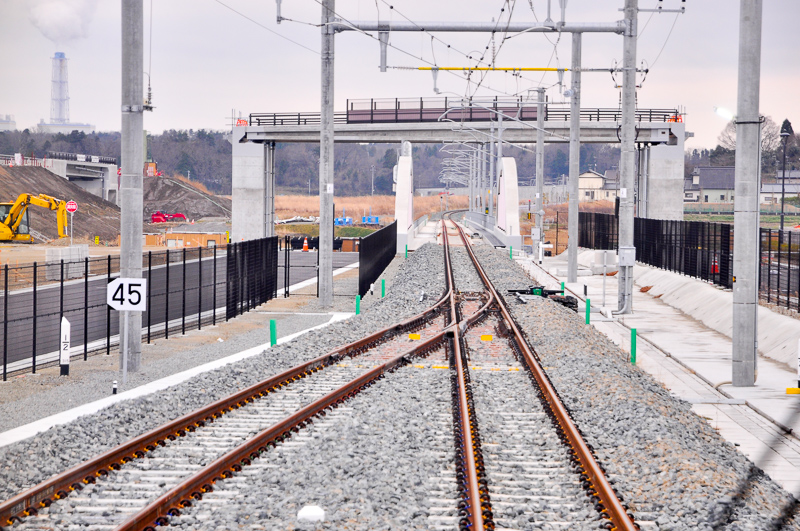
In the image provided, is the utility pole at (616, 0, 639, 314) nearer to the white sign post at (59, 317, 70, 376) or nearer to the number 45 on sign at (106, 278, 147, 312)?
the number 45 on sign at (106, 278, 147, 312)

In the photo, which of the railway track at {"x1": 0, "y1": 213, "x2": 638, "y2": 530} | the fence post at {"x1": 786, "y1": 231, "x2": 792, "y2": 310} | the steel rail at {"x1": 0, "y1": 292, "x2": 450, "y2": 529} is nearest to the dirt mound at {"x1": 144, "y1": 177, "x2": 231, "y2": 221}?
the fence post at {"x1": 786, "y1": 231, "x2": 792, "y2": 310}

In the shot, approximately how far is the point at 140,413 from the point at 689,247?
1137 inches

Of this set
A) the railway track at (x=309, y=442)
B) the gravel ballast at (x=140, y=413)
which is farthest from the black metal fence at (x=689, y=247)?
the railway track at (x=309, y=442)

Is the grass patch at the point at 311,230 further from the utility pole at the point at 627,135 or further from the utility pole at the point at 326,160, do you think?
the utility pole at the point at 627,135

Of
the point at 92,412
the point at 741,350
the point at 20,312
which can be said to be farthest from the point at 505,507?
the point at 20,312

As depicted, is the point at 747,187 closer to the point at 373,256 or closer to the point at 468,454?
the point at 468,454

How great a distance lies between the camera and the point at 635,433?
A: 11250 millimetres

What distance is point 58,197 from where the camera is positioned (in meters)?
107

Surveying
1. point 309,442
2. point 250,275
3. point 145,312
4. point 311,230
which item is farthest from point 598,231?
point 309,442

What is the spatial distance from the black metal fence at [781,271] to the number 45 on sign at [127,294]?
17.4 metres

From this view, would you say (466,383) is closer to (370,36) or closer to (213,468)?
(213,468)

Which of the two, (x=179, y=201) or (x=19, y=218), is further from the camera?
(x=179, y=201)

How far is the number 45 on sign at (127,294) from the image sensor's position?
1530cm

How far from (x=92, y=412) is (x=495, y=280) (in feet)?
82.0
